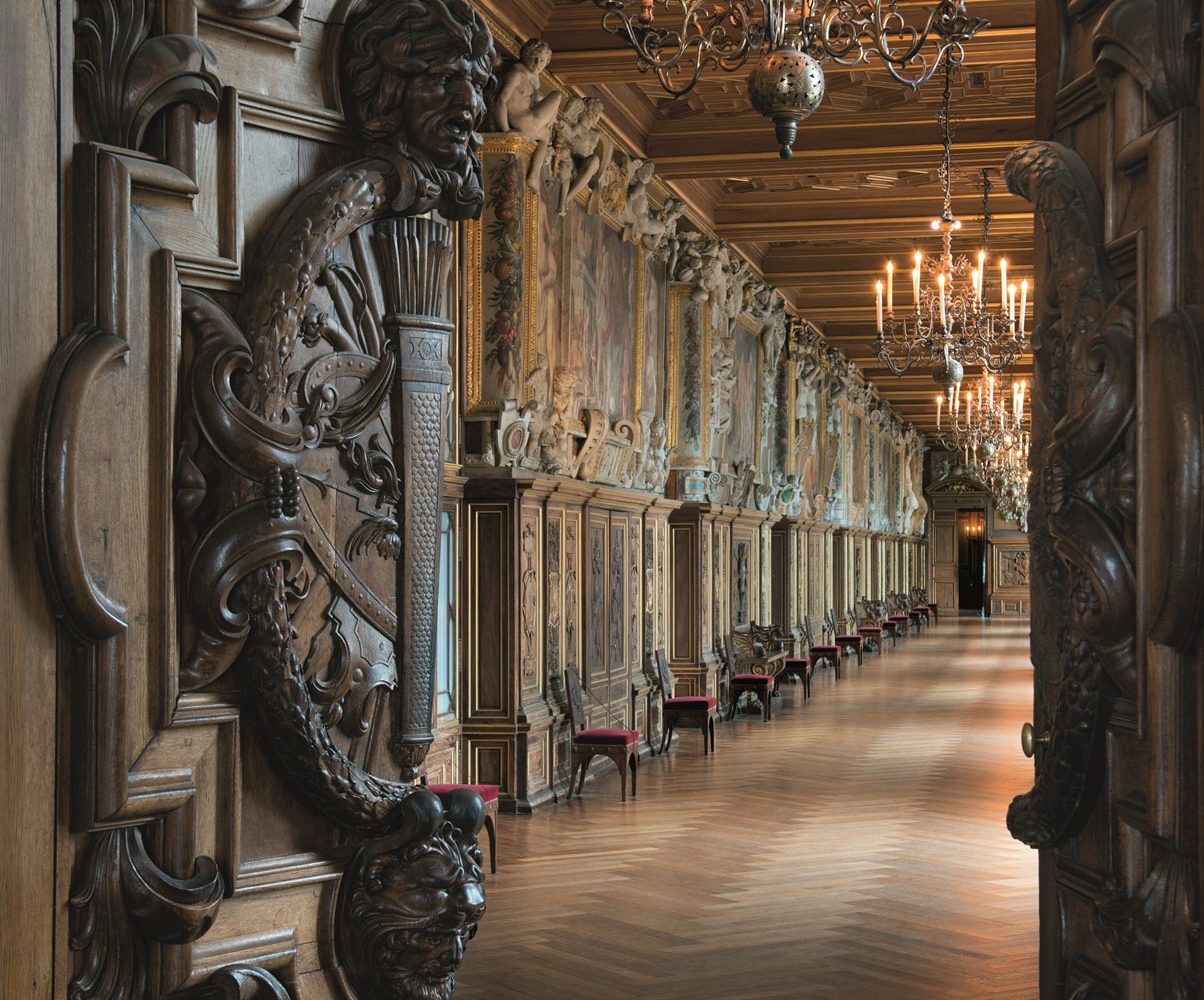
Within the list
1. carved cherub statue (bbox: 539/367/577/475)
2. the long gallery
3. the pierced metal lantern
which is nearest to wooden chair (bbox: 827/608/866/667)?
carved cherub statue (bbox: 539/367/577/475)

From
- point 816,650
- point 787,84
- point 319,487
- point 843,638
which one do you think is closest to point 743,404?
point 816,650

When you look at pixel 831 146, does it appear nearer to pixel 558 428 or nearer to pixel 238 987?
pixel 558 428

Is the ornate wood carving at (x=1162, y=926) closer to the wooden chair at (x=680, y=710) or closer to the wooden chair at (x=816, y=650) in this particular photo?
the wooden chair at (x=680, y=710)

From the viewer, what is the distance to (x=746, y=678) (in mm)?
16047

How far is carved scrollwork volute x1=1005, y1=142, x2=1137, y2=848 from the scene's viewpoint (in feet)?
9.21

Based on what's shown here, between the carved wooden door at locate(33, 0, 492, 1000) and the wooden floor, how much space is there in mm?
3576

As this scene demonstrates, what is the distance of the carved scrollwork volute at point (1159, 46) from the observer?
102 inches

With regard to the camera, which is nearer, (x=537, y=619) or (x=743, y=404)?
(x=537, y=619)

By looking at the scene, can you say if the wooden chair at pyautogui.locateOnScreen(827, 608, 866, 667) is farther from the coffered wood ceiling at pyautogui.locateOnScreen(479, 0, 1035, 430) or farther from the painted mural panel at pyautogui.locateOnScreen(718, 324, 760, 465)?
the coffered wood ceiling at pyautogui.locateOnScreen(479, 0, 1035, 430)

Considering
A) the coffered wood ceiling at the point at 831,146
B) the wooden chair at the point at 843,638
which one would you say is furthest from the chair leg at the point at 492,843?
the wooden chair at the point at 843,638

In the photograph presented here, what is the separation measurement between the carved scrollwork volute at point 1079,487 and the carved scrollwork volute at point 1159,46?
38cm

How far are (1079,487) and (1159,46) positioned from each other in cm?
90

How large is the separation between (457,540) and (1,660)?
7.87 m

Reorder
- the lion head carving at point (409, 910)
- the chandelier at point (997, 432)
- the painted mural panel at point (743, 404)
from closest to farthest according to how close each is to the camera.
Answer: the lion head carving at point (409, 910) → the painted mural panel at point (743, 404) → the chandelier at point (997, 432)
